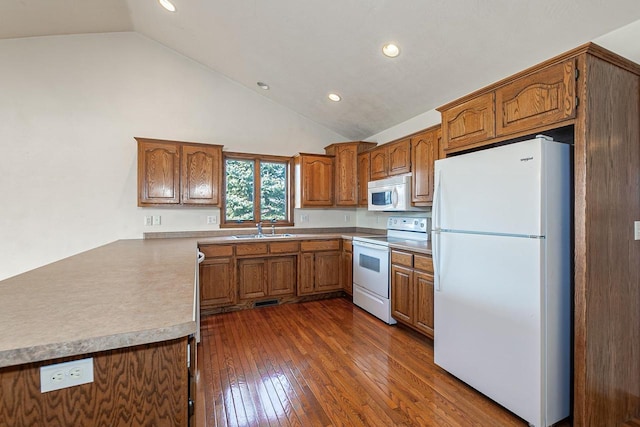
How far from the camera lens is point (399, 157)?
3518 millimetres

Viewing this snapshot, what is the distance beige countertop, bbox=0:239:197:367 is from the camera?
788mm

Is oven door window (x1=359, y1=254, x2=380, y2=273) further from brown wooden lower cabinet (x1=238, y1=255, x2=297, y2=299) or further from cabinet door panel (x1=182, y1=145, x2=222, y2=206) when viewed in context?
cabinet door panel (x1=182, y1=145, x2=222, y2=206)

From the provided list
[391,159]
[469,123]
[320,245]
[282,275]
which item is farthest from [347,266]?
[469,123]

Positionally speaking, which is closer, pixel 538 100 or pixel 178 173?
pixel 538 100

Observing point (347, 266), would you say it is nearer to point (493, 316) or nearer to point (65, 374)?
point (493, 316)

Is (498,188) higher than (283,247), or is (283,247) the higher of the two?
(498,188)

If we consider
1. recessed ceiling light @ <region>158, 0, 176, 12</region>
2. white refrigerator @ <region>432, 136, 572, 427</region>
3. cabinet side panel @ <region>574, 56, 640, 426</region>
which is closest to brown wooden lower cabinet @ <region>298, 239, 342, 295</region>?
white refrigerator @ <region>432, 136, 572, 427</region>

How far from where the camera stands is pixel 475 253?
197 cm

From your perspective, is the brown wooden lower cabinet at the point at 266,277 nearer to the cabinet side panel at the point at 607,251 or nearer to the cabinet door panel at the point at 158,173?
the cabinet door panel at the point at 158,173

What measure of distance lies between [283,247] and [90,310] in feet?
9.40

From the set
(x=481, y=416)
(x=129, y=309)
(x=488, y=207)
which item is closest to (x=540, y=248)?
(x=488, y=207)

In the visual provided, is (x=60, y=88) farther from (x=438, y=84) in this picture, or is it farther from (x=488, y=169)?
(x=488, y=169)

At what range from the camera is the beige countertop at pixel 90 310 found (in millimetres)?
788

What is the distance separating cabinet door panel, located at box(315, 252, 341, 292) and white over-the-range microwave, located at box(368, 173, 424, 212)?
889 mm
